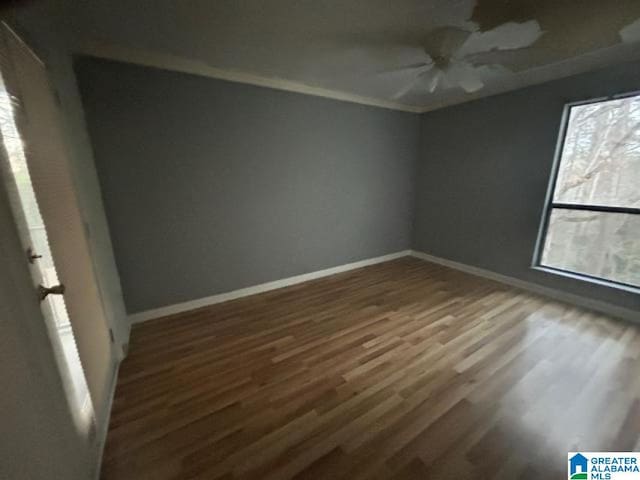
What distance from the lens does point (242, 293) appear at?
10.2 ft

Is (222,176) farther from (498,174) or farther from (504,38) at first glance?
(498,174)

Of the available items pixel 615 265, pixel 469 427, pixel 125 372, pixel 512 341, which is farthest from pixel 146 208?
pixel 615 265

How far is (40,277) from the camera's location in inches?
38.5

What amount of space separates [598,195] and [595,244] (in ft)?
1.76

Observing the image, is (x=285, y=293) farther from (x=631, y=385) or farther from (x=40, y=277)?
(x=631, y=385)

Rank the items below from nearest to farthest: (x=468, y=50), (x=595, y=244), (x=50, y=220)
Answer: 1. (x=50, y=220)
2. (x=468, y=50)
3. (x=595, y=244)

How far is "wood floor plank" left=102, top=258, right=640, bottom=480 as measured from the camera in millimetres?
1300

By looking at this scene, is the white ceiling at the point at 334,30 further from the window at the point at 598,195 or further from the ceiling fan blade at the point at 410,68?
the window at the point at 598,195

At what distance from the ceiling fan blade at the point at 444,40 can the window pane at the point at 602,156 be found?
190 centimetres

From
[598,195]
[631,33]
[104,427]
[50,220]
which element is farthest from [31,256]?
[598,195]

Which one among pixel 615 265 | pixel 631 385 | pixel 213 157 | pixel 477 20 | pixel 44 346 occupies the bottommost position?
pixel 631 385

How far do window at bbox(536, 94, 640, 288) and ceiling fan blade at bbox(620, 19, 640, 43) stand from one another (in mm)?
695

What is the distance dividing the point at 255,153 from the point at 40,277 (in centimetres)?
223

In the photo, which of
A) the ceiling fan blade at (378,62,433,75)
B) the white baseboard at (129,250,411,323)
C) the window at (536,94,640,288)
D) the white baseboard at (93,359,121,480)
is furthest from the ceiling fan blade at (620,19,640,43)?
the white baseboard at (93,359,121,480)
